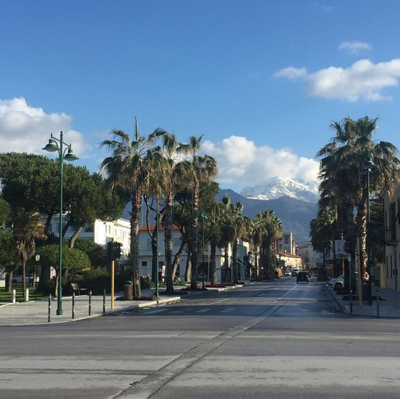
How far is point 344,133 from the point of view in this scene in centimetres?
3859

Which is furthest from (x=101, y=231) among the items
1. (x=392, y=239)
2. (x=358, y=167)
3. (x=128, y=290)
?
(x=358, y=167)

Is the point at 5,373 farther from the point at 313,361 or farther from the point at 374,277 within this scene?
the point at 374,277

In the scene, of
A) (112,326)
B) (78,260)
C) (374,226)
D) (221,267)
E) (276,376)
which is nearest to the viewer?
(276,376)

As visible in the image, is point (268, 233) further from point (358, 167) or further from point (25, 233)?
point (358, 167)

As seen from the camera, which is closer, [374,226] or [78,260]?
[78,260]

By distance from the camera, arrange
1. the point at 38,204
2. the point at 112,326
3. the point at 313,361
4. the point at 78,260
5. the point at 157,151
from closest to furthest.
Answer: the point at 313,361, the point at 112,326, the point at 157,151, the point at 78,260, the point at 38,204

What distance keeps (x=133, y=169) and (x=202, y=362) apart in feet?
81.8

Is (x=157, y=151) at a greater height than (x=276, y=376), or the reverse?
(x=157, y=151)

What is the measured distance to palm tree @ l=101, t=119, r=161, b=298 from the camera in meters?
35.5

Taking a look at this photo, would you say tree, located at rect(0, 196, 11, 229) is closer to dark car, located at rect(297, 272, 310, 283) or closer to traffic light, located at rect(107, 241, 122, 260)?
traffic light, located at rect(107, 241, 122, 260)

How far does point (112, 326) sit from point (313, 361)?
1037 centimetres

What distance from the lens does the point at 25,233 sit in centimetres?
4284

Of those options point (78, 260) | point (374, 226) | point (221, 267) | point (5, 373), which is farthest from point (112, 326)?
point (221, 267)

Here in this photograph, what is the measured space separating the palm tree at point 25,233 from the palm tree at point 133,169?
1014 centimetres
